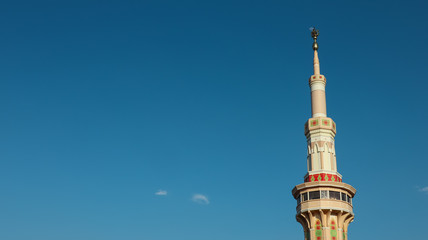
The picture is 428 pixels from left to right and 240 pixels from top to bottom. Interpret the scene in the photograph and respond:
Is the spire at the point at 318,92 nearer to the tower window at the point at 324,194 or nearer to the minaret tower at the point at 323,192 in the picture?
the minaret tower at the point at 323,192

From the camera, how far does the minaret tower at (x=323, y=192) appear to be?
91.6 m

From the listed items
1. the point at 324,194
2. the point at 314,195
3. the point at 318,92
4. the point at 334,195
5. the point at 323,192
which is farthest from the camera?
the point at 318,92

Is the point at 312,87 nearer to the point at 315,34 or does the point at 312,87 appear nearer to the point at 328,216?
the point at 315,34

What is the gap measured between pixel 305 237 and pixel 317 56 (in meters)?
38.8

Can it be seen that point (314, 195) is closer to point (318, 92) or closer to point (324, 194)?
point (324, 194)

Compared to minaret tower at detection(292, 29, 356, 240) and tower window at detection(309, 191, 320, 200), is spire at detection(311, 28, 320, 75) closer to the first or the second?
minaret tower at detection(292, 29, 356, 240)

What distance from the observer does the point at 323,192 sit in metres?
92.7

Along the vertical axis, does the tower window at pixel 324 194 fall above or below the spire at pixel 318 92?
below

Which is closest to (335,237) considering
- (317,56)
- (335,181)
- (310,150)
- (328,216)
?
(328,216)

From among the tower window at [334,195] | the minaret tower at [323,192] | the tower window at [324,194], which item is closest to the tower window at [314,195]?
the minaret tower at [323,192]

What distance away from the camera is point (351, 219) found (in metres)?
95.3

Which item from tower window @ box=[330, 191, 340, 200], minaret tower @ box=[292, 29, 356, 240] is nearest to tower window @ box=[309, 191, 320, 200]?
minaret tower @ box=[292, 29, 356, 240]

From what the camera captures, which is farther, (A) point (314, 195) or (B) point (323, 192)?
(A) point (314, 195)

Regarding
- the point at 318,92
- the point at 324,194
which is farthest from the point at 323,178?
the point at 318,92
